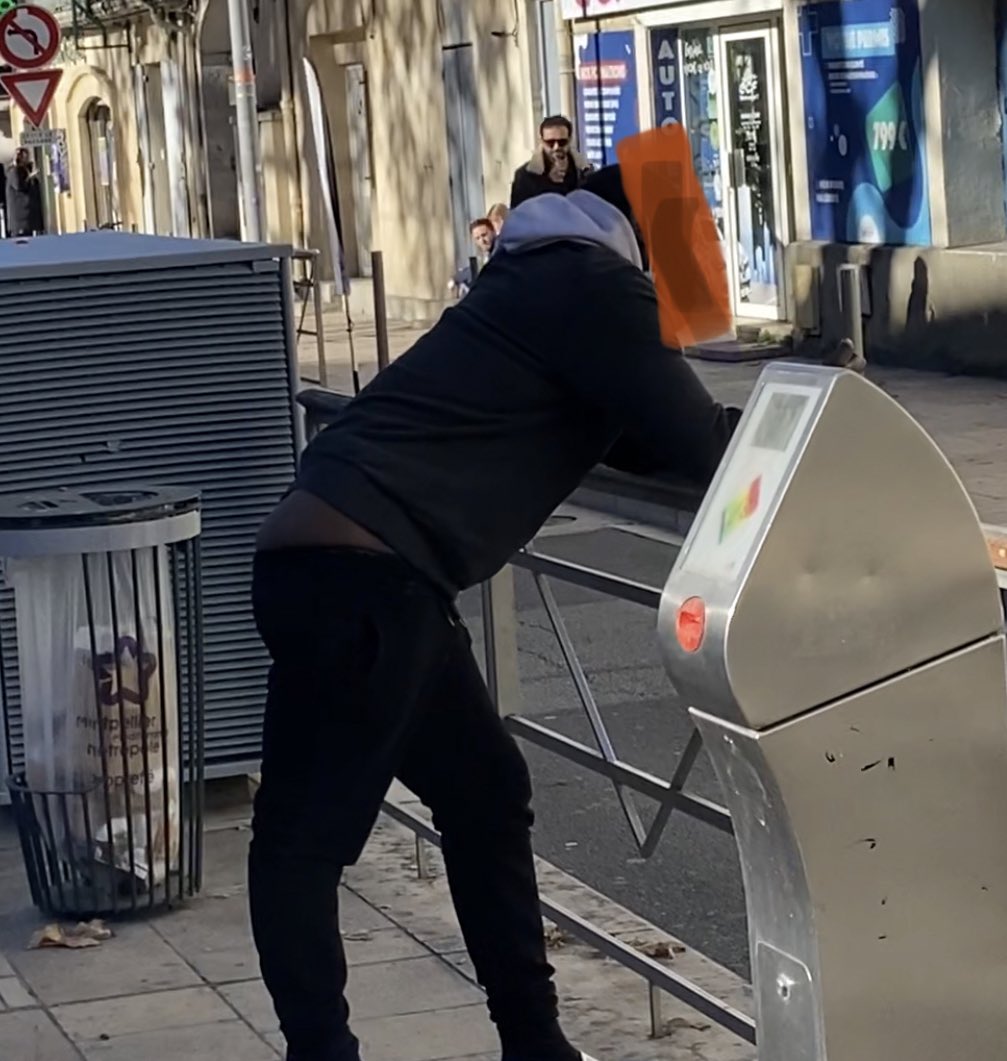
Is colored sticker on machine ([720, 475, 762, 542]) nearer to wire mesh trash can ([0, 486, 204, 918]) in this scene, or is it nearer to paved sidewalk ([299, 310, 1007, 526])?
wire mesh trash can ([0, 486, 204, 918])

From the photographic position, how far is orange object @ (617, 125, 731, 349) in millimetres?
3543

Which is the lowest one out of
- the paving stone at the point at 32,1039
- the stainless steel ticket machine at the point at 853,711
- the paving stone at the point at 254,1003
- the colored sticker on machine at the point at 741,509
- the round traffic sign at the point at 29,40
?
the paving stone at the point at 254,1003

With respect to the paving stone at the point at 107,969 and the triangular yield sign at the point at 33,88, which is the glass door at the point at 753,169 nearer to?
the triangular yield sign at the point at 33,88

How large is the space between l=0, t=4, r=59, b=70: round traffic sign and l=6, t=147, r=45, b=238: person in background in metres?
9.49

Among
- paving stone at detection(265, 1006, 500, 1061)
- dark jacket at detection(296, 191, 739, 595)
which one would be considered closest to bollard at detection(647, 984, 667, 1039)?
paving stone at detection(265, 1006, 500, 1061)

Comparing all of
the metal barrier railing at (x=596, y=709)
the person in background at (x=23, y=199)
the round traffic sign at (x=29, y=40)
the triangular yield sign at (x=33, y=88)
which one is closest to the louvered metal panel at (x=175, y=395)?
the metal barrier railing at (x=596, y=709)

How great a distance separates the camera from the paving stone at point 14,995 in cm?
470

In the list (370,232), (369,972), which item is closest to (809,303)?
(370,232)

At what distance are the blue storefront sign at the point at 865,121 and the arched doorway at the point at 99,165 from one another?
2310 cm

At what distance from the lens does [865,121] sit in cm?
1722

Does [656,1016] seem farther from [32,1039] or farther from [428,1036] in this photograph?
[32,1039]

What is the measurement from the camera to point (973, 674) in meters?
2.65

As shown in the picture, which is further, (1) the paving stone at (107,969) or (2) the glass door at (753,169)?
(2) the glass door at (753,169)

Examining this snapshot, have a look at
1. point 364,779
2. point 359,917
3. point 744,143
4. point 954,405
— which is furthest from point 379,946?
point 744,143
